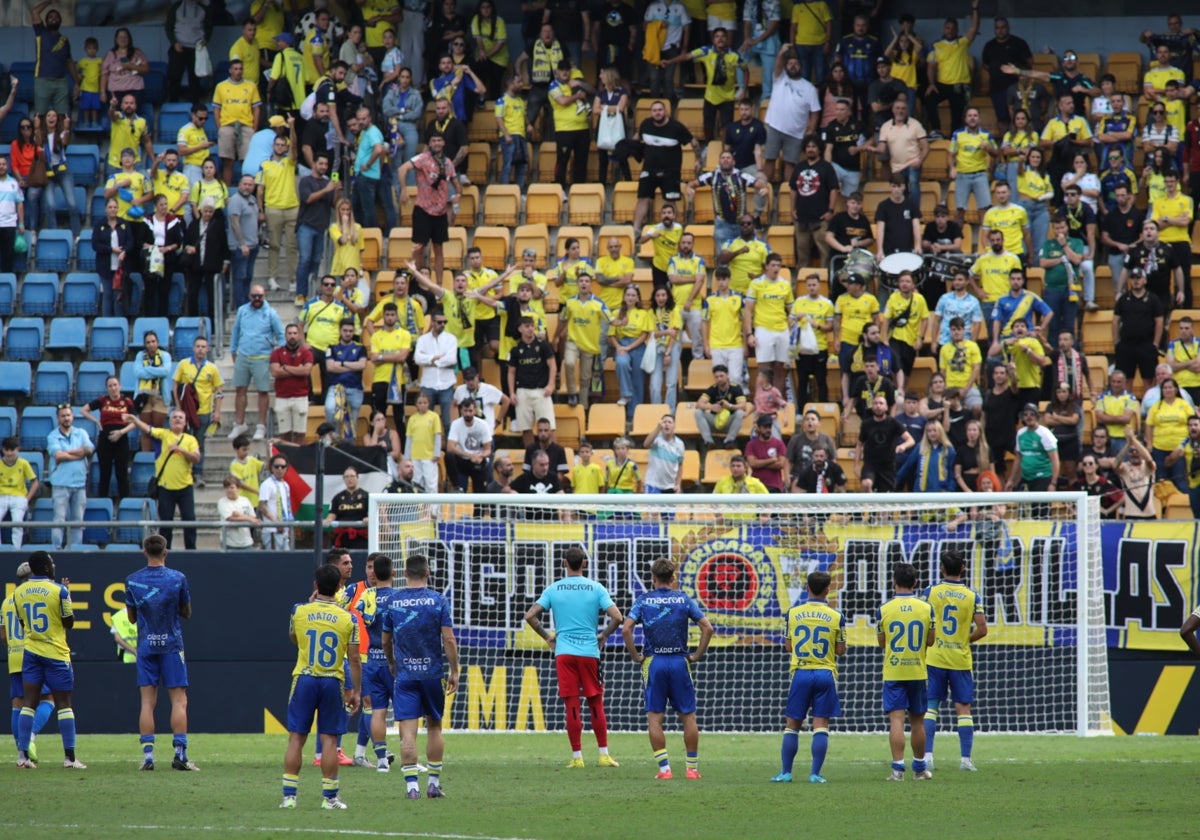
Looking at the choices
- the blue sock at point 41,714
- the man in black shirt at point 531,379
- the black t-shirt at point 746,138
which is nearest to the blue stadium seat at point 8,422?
the man in black shirt at point 531,379

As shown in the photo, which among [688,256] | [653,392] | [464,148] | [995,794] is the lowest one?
[995,794]

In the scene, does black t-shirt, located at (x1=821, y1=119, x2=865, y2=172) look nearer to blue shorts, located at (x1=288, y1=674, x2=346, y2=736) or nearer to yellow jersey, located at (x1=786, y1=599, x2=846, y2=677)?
yellow jersey, located at (x1=786, y1=599, x2=846, y2=677)

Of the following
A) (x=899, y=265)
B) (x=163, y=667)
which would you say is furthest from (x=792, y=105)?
(x=163, y=667)

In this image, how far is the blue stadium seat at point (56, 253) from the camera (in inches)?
1030

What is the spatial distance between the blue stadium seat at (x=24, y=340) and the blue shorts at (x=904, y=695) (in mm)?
15259

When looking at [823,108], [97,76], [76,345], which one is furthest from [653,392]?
[97,76]

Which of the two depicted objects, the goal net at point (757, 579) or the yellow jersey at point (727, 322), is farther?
the yellow jersey at point (727, 322)

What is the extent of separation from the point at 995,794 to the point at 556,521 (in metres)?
7.62

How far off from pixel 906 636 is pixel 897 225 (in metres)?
11.0

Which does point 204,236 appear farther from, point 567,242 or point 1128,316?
point 1128,316

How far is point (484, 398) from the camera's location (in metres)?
22.3

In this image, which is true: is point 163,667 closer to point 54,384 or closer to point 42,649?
point 42,649

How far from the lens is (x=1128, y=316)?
22656mm

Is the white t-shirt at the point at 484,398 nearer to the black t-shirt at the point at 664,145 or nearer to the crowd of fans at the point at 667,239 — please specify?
the crowd of fans at the point at 667,239
